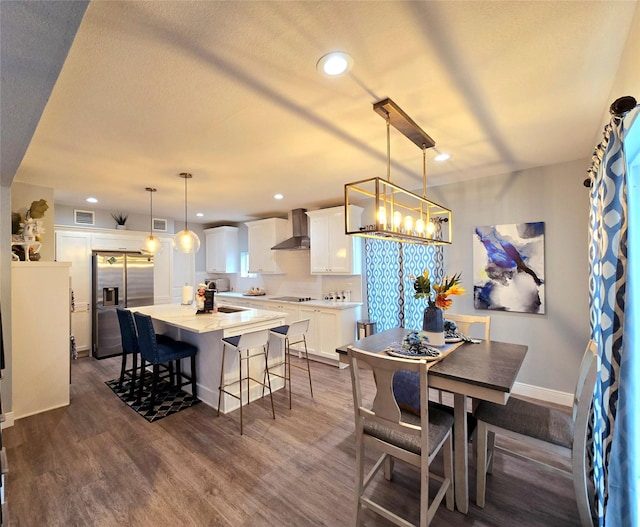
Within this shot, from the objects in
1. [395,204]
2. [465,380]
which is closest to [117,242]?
[395,204]

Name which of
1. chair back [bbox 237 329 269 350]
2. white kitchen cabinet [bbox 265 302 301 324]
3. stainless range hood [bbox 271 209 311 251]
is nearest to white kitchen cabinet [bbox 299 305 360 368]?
white kitchen cabinet [bbox 265 302 301 324]

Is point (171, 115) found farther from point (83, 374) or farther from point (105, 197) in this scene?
point (83, 374)

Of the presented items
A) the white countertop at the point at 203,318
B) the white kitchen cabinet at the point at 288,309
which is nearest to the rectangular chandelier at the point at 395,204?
the white countertop at the point at 203,318

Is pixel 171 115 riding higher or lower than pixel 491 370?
higher

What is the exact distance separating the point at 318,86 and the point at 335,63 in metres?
0.23

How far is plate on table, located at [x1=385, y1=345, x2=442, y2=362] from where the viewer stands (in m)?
2.07

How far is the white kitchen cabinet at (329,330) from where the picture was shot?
446 cm

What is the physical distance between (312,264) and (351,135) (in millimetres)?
2883

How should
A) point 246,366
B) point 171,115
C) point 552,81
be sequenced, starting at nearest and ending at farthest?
point 552,81, point 171,115, point 246,366

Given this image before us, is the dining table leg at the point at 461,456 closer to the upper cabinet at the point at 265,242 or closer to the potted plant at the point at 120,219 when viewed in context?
the upper cabinet at the point at 265,242

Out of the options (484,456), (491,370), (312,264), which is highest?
(312,264)

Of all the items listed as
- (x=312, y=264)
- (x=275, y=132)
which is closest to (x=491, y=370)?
(x=275, y=132)

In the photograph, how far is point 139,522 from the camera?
5.87 ft

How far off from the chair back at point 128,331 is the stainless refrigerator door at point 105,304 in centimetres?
183
